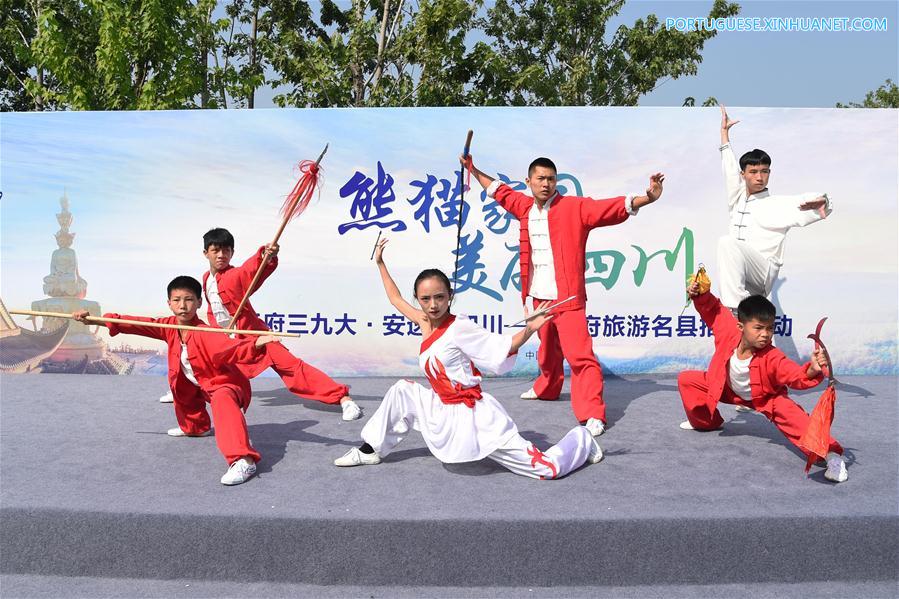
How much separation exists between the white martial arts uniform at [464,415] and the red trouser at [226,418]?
1.58 ft

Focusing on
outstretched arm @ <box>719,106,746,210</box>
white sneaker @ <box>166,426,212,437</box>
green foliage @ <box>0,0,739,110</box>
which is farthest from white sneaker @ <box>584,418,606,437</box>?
green foliage @ <box>0,0,739,110</box>

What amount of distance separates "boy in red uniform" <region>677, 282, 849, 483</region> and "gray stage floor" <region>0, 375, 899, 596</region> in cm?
13

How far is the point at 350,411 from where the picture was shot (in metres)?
4.16

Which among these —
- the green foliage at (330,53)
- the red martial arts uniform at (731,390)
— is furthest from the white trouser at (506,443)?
the green foliage at (330,53)

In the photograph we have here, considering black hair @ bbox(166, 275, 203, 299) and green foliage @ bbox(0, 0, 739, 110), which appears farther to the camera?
green foliage @ bbox(0, 0, 739, 110)

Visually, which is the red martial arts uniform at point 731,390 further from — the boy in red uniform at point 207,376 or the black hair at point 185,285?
the black hair at point 185,285

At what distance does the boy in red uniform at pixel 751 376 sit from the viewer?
3115 millimetres

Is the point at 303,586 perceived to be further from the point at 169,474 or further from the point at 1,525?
the point at 1,525

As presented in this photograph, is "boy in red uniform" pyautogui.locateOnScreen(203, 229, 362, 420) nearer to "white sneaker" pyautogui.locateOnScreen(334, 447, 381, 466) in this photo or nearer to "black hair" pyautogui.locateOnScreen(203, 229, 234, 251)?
"black hair" pyautogui.locateOnScreen(203, 229, 234, 251)


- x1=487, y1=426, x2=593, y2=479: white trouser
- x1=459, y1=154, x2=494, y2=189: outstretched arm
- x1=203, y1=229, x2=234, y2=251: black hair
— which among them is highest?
x1=459, y1=154, x2=494, y2=189: outstretched arm

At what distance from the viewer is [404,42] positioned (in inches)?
402

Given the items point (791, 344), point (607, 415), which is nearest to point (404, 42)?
point (791, 344)

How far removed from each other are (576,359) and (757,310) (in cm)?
96

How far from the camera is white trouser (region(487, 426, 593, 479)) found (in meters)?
3.04
